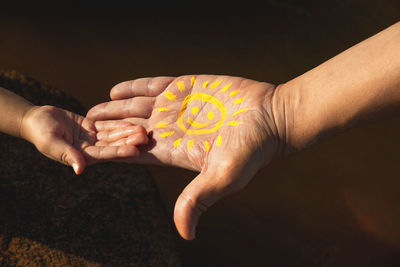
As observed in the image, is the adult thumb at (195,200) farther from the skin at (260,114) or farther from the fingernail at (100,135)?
the fingernail at (100,135)

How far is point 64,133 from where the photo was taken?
1.95m

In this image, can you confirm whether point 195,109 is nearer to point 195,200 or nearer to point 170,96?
point 170,96

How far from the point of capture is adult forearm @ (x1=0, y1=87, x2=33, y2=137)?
2156mm

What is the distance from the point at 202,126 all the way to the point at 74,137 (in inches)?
29.4

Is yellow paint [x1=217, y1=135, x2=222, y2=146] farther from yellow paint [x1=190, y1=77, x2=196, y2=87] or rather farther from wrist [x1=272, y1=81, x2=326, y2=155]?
yellow paint [x1=190, y1=77, x2=196, y2=87]

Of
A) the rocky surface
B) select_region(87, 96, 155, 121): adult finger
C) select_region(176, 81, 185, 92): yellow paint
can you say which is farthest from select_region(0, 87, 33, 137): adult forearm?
select_region(176, 81, 185, 92): yellow paint

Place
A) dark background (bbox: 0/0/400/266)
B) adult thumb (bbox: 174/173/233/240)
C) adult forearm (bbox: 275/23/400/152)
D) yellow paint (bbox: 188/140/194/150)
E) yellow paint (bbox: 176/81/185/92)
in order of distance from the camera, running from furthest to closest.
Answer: dark background (bbox: 0/0/400/266) < yellow paint (bbox: 176/81/185/92) < yellow paint (bbox: 188/140/194/150) < adult forearm (bbox: 275/23/400/152) < adult thumb (bbox: 174/173/233/240)

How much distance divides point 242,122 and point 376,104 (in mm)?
718

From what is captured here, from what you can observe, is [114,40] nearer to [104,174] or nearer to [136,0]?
[136,0]

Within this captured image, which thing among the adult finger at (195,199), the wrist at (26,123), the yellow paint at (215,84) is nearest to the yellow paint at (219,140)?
the adult finger at (195,199)

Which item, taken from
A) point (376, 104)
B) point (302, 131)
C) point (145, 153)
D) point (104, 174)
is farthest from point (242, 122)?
point (104, 174)

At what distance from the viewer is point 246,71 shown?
3666 mm

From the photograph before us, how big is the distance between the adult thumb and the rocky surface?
0.72m

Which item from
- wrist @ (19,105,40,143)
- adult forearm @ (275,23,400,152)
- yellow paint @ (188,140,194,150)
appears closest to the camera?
adult forearm @ (275,23,400,152)
